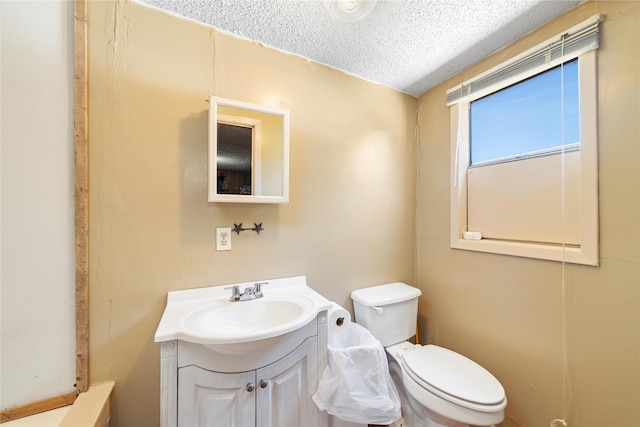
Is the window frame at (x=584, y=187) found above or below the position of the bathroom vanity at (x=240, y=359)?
above

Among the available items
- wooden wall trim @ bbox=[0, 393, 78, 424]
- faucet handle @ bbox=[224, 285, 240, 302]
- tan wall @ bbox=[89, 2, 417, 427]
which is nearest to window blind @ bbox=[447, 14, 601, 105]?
tan wall @ bbox=[89, 2, 417, 427]

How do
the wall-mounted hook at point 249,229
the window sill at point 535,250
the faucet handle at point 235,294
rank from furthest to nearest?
1. the wall-mounted hook at point 249,229
2. the faucet handle at point 235,294
3. the window sill at point 535,250

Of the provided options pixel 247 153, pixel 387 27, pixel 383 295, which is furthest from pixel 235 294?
pixel 387 27

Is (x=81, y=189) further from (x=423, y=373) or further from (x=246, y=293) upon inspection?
(x=423, y=373)

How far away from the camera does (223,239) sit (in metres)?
1.23

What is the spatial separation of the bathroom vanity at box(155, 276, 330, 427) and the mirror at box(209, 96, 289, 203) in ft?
1.64

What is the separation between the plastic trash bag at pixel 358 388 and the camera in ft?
3.43

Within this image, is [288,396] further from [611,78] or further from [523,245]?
[611,78]

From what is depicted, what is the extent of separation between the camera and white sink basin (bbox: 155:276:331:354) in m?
0.82

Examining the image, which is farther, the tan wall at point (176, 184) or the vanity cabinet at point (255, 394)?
the tan wall at point (176, 184)

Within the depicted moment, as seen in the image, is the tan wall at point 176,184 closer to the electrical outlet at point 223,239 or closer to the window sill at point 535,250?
the electrical outlet at point 223,239

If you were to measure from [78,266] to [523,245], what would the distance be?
211cm

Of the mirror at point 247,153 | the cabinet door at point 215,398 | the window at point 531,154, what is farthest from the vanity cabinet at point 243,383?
the window at point 531,154

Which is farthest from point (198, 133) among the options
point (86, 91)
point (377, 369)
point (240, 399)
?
point (377, 369)
